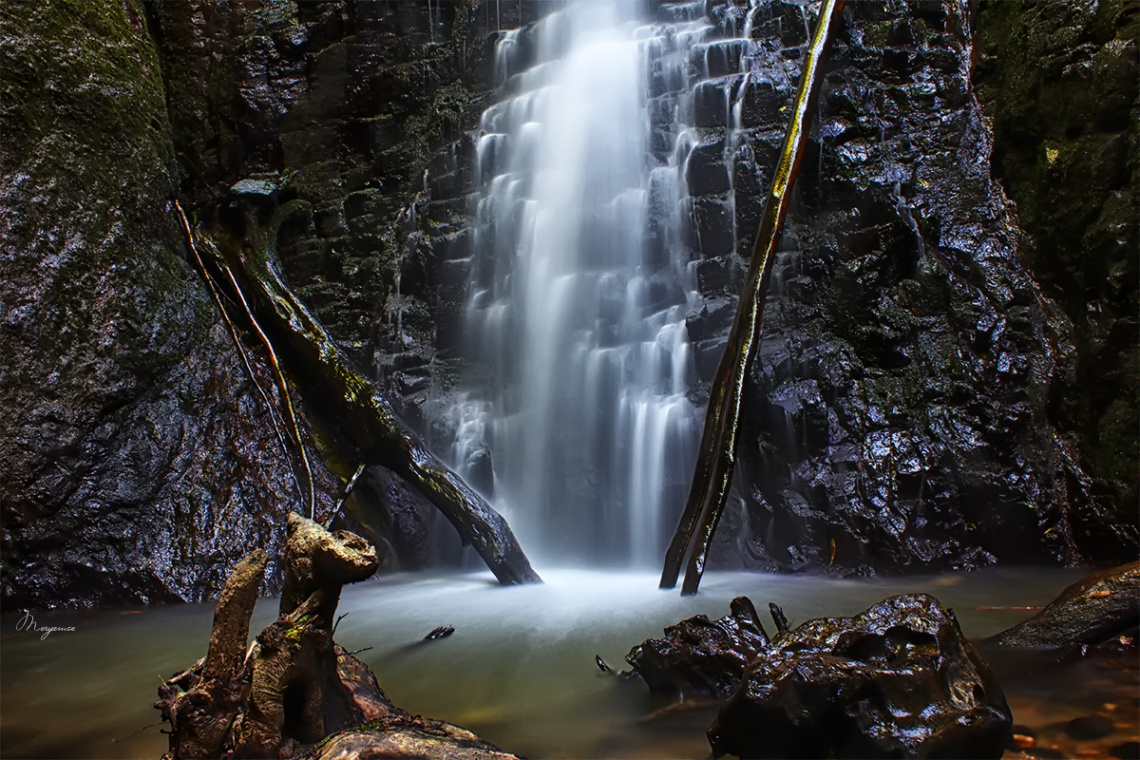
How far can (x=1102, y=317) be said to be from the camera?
559 cm

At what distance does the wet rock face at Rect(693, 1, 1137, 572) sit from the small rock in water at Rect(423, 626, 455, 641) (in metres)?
2.66

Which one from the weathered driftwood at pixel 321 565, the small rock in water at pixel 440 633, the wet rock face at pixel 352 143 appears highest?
the wet rock face at pixel 352 143

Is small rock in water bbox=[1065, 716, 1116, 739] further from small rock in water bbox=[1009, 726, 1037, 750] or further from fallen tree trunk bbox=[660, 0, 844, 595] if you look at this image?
fallen tree trunk bbox=[660, 0, 844, 595]

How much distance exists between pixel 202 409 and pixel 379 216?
350cm

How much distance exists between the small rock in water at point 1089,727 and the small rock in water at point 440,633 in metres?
3.06

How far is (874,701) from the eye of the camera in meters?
→ 2.21

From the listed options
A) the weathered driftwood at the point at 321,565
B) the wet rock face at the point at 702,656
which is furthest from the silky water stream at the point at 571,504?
the weathered driftwood at the point at 321,565

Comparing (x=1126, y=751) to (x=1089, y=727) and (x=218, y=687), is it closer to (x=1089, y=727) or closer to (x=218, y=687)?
Result: (x=1089, y=727)

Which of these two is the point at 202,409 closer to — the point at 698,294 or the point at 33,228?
the point at 33,228

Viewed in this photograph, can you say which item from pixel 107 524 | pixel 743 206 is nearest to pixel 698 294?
pixel 743 206

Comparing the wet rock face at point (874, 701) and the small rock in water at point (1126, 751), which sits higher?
the wet rock face at point (874, 701)

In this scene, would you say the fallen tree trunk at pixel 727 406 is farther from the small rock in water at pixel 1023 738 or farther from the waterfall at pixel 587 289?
the small rock in water at pixel 1023 738

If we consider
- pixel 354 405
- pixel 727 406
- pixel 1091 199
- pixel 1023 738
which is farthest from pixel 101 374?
pixel 1091 199

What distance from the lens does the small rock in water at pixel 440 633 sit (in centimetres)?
411
